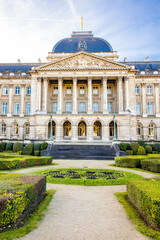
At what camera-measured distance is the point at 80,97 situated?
40.8 metres

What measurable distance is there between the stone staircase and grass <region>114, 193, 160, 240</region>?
15540 mm

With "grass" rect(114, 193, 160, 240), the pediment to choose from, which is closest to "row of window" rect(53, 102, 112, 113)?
the pediment

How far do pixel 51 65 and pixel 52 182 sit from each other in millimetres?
31300

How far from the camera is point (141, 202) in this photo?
17.5 feet

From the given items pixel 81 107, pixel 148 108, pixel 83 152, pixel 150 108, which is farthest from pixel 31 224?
pixel 150 108

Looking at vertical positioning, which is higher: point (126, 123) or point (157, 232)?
point (126, 123)

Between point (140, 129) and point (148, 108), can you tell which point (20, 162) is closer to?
point (140, 129)

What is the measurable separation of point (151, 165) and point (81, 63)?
1111 inches

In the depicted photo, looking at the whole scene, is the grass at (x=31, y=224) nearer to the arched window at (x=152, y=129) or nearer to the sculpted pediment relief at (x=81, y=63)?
the sculpted pediment relief at (x=81, y=63)

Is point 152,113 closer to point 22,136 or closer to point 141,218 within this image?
point 22,136

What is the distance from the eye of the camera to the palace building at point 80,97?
35969mm

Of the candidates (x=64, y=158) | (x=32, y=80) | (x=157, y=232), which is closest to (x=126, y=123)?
(x=64, y=158)

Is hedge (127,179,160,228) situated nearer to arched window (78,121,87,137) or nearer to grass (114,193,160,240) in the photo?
grass (114,193,160,240)

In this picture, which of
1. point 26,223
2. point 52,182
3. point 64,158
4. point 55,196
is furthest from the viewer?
point 64,158
